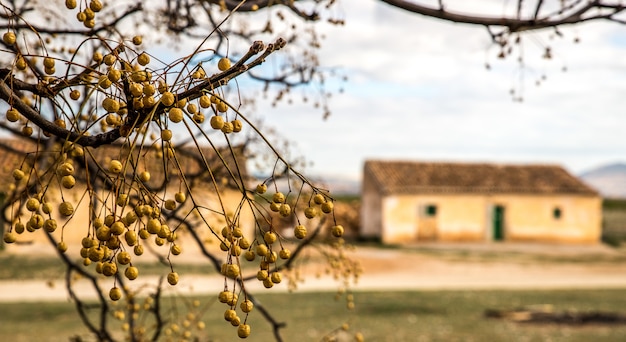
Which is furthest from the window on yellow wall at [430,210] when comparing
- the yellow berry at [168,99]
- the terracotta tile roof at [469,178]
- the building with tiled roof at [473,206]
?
the yellow berry at [168,99]

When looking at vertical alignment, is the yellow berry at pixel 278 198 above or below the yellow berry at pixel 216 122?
below

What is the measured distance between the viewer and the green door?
2928 centimetres

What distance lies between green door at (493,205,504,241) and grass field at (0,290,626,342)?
12645 mm

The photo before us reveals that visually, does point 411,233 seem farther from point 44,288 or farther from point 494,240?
point 44,288

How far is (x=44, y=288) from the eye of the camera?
16.8 metres

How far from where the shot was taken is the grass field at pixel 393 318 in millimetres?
11914

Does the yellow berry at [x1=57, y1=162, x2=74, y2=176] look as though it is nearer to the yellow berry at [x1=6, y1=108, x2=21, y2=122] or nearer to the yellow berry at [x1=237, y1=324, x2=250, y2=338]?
the yellow berry at [x1=6, y1=108, x2=21, y2=122]

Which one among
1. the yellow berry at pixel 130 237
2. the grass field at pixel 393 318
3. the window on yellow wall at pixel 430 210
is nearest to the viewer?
the yellow berry at pixel 130 237

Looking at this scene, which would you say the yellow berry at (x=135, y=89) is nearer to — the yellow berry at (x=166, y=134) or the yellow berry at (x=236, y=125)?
the yellow berry at (x=166, y=134)

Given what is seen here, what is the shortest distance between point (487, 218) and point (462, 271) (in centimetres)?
867

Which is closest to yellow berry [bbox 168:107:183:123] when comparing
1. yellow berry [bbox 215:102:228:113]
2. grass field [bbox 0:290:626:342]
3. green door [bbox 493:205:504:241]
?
yellow berry [bbox 215:102:228:113]

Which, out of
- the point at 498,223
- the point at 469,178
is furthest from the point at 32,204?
the point at 469,178

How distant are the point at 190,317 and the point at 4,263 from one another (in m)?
19.3

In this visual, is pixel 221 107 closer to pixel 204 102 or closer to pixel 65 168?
pixel 204 102
